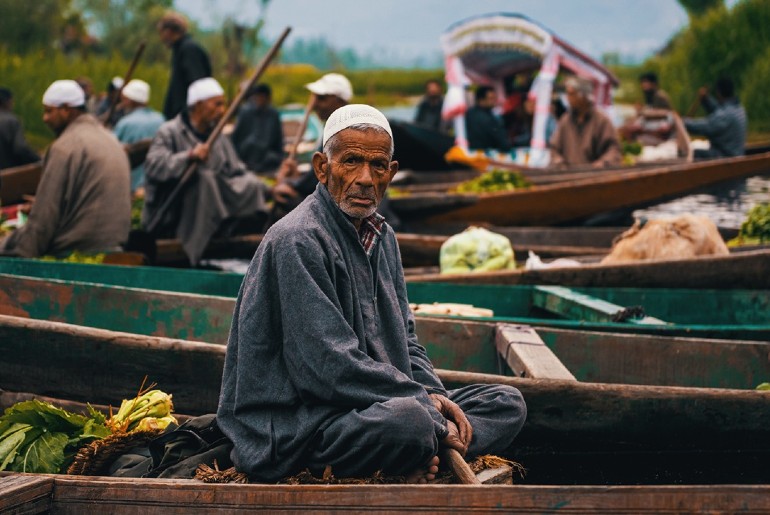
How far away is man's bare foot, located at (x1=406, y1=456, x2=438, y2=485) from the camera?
264 centimetres

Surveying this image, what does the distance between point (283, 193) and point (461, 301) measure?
2.32 meters

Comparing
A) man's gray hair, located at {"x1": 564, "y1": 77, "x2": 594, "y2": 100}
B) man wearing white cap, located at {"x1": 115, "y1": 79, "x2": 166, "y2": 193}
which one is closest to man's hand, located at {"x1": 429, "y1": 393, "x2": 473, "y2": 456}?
man's gray hair, located at {"x1": 564, "y1": 77, "x2": 594, "y2": 100}

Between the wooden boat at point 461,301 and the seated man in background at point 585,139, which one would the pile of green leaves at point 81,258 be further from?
the seated man in background at point 585,139

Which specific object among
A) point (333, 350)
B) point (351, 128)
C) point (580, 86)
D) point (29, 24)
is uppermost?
point (29, 24)

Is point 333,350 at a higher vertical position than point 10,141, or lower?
lower

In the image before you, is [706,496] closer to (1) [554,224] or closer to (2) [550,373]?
(2) [550,373]

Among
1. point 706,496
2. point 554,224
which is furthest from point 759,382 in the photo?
point 554,224

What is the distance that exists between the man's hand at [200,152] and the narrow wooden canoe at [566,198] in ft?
6.54

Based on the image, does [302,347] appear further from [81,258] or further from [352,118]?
[81,258]

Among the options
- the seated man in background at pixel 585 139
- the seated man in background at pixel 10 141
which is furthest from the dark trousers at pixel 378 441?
the seated man in background at pixel 10 141

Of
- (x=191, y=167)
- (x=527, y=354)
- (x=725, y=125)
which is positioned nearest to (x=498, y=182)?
(x=191, y=167)

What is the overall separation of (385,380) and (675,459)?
137 centimetres

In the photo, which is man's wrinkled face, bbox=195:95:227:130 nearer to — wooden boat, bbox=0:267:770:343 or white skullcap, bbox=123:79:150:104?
wooden boat, bbox=0:267:770:343

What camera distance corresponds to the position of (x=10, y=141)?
10.4 metres
